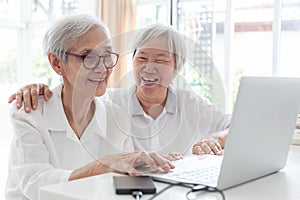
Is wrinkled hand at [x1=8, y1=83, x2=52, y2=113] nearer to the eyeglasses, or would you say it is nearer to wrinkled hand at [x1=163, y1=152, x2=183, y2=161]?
the eyeglasses

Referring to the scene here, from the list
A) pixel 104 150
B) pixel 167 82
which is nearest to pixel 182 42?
pixel 167 82

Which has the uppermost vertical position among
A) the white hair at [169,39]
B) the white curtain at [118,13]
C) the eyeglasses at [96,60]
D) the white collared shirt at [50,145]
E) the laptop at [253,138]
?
the white curtain at [118,13]

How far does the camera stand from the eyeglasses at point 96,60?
48.2 inches

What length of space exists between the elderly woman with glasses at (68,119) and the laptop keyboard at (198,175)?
14.1 inches

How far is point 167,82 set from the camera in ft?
4.41

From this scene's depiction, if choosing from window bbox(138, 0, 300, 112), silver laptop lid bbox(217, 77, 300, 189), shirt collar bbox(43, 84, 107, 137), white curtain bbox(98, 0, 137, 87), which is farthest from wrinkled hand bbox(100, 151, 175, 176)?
white curtain bbox(98, 0, 137, 87)

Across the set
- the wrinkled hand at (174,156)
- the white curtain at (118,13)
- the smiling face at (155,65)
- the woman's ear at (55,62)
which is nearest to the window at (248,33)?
the white curtain at (118,13)

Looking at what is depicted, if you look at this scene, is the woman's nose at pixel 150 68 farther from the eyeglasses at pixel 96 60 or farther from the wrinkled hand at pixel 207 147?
the wrinkled hand at pixel 207 147

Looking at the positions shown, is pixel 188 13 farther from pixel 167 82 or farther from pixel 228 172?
pixel 228 172

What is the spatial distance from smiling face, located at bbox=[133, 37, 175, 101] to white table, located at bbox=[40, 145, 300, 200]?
0.42 meters

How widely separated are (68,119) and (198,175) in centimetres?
73

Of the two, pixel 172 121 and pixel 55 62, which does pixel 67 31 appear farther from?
pixel 172 121

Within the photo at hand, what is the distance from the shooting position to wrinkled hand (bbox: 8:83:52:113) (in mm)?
1406

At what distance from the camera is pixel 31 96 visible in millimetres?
1434
